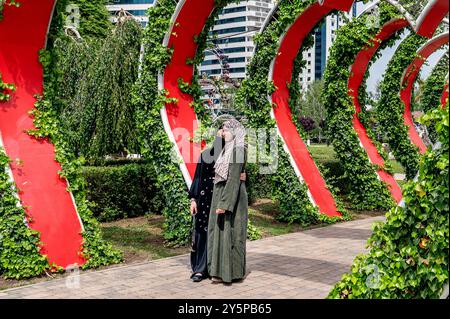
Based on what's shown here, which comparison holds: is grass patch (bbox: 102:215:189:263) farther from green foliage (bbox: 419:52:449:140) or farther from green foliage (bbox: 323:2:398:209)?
green foliage (bbox: 419:52:449:140)

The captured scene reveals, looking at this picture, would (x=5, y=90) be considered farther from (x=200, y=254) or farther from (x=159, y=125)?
(x=200, y=254)

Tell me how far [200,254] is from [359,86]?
8041 millimetres

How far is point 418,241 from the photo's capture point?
3.50 m

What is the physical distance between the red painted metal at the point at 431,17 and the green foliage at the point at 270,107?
4850 mm

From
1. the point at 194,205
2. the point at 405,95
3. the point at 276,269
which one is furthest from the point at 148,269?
the point at 405,95

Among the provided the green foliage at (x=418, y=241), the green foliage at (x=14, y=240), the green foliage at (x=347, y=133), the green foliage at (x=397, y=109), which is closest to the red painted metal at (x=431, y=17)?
the green foliage at (x=418, y=241)

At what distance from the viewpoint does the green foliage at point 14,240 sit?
5828 mm

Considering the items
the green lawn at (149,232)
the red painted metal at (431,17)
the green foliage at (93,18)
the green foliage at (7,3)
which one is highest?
the green foliage at (93,18)

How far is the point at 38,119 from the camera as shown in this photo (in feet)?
21.0

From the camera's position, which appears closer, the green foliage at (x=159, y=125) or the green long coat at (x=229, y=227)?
the green long coat at (x=229, y=227)

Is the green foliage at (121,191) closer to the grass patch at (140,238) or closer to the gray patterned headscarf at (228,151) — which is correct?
the grass patch at (140,238)

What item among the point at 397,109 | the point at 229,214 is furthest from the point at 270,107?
the point at 397,109

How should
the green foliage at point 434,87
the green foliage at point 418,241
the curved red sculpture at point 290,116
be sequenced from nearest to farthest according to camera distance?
the green foliage at point 418,241 < the curved red sculpture at point 290,116 < the green foliage at point 434,87

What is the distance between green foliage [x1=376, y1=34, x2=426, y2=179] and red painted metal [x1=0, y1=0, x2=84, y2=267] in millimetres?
10512
